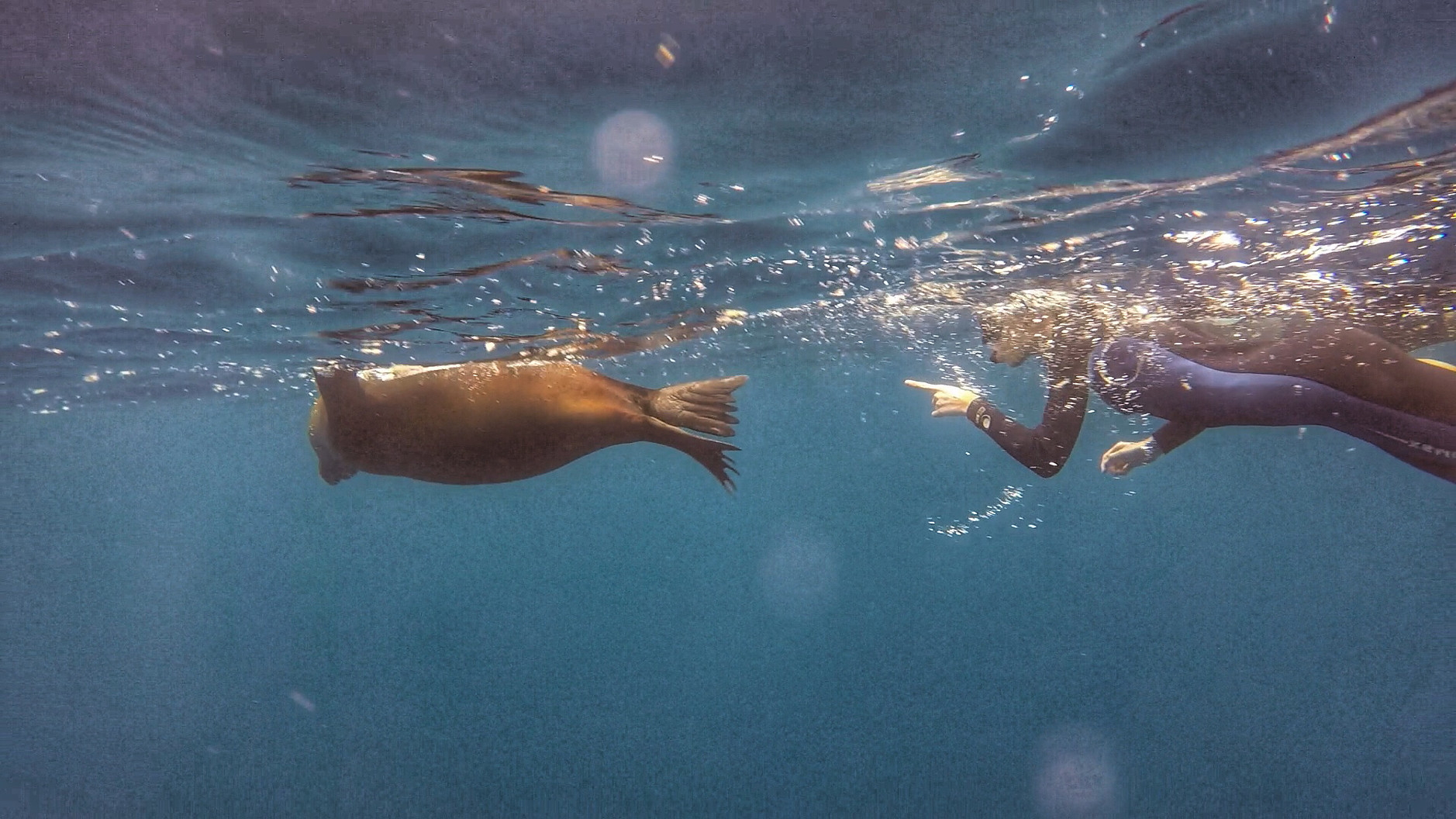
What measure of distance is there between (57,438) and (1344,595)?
→ 45.0 metres

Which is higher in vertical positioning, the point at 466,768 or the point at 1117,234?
the point at 1117,234

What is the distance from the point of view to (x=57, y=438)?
2900 cm

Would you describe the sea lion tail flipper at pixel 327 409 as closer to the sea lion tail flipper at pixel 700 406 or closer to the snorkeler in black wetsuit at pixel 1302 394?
the sea lion tail flipper at pixel 700 406

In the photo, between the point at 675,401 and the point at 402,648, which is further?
the point at 402,648

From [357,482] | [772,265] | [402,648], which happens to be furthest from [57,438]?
[772,265]

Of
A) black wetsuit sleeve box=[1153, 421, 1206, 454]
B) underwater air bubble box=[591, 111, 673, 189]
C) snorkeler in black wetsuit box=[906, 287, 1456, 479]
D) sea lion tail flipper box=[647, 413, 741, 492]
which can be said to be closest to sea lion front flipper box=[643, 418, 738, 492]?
sea lion tail flipper box=[647, 413, 741, 492]

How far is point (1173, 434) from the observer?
22.0ft

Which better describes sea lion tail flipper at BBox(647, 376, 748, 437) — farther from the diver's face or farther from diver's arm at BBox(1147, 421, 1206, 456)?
diver's arm at BBox(1147, 421, 1206, 456)

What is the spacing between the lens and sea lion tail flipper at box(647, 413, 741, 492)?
563 centimetres

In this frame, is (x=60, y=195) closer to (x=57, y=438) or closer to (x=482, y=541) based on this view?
(x=57, y=438)

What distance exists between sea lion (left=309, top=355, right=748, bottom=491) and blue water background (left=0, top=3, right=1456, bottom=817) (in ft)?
5.99

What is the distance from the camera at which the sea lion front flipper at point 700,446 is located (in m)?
5.63

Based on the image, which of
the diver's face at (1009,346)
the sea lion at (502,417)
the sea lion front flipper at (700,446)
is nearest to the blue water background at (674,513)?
the diver's face at (1009,346)

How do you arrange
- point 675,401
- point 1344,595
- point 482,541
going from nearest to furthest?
point 675,401
point 1344,595
point 482,541
